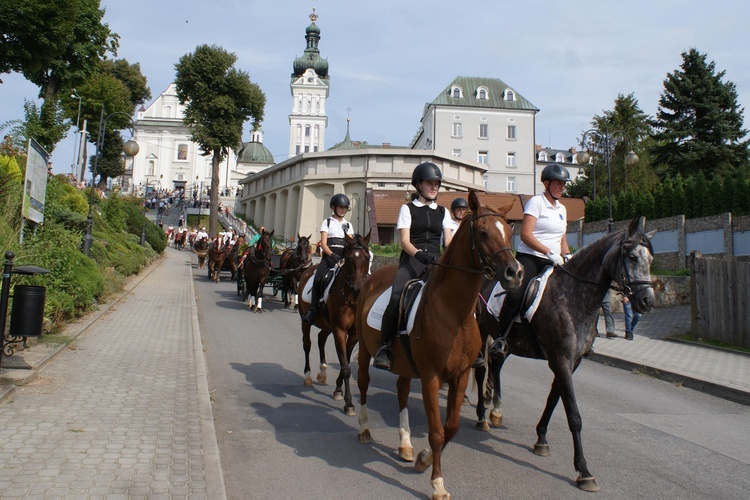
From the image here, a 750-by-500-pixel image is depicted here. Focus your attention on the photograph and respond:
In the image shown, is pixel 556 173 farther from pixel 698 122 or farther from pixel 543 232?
pixel 698 122

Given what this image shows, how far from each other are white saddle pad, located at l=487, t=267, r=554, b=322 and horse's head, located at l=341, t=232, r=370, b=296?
182 centimetres

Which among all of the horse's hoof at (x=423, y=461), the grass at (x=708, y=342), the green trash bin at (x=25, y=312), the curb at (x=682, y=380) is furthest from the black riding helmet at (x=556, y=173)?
the grass at (x=708, y=342)

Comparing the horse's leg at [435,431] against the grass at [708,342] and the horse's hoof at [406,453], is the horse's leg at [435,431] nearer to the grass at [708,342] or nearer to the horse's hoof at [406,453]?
the horse's hoof at [406,453]

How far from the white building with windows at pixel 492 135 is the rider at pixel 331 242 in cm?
6528

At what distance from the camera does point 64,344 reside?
9328 millimetres

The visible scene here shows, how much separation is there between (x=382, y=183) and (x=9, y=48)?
111 ft

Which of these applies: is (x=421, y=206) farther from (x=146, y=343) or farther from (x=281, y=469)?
(x=146, y=343)

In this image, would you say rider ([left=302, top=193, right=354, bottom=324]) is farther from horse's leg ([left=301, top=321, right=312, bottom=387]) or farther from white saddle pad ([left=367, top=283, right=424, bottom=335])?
white saddle pad ([left=367, top=283, right=424, bottom=335])

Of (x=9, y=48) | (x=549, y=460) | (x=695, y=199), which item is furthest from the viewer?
(x=695, y=199)

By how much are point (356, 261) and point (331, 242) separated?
1.80 meters

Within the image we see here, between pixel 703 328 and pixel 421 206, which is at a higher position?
pixel 421 206

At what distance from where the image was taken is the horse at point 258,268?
17.5m

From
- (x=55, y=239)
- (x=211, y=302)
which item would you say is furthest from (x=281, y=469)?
(x=211, y=302)

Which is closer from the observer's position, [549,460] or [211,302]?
[549,460]
